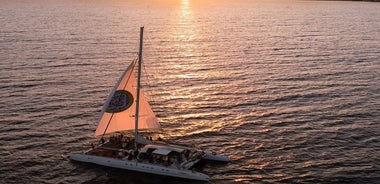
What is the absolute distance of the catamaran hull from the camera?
5166cm

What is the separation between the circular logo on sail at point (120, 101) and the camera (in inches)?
2256

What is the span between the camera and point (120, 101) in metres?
57.7

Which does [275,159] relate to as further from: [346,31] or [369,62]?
[346,31]

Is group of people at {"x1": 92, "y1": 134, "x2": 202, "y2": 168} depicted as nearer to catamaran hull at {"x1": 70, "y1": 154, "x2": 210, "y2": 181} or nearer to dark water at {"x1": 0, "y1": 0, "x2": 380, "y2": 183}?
catamaran hull at {"x1": 70, "y1": 154, "x2": 210, "y2": 181}

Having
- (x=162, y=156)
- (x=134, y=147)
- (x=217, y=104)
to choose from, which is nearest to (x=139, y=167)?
(x=162, y=156)

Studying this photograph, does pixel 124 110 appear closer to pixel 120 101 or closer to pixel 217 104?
pixel 120 101

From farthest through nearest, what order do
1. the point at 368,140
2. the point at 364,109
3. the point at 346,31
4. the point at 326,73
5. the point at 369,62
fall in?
the point at 346,31, the point at 369,62, the point at 326,73, the point at 364,109, the point at 368,140

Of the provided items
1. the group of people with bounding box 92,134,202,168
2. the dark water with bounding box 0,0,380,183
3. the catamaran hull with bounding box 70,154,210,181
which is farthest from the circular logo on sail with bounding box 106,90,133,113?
the dark water with bounding box 0,0,380,183

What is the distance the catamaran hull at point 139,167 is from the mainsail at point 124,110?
4043 millimetres

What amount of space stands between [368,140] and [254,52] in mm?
67974

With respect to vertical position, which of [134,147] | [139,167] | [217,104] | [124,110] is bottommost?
[139,167]

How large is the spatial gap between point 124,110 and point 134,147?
16.1 feet

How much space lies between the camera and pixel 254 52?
128 m

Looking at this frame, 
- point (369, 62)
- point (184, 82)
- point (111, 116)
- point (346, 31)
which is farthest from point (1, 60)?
point (346, 31)
